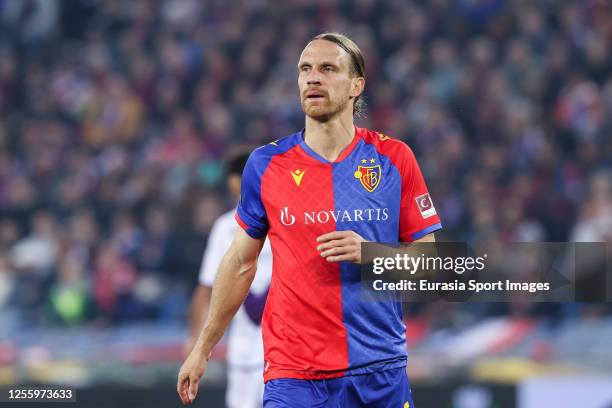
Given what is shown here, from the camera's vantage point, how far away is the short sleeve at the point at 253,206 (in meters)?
4.25

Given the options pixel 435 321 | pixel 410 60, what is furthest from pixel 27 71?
pixel 435 321

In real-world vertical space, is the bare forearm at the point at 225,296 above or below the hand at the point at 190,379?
above

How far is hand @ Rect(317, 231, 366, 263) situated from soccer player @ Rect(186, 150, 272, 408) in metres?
2.57

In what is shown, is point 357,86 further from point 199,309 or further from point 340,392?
point 199,309

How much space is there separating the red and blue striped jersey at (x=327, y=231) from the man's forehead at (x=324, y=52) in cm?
35

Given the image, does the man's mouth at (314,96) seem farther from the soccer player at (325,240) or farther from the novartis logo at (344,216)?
the novartis logo at (344,216)

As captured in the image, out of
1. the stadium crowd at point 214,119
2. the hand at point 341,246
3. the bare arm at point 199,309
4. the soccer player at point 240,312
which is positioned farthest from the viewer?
the stadium crowd at point 214,119

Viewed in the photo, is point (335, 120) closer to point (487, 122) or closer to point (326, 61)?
point (326, 61)

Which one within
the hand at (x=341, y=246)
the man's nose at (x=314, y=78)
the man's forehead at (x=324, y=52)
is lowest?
the hand at (x=341, y=246)

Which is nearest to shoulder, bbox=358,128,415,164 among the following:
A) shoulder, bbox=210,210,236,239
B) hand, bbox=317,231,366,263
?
hand, bbox=317,231,366,263

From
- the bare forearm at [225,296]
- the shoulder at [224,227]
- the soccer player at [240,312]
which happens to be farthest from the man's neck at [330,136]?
the shoulder at [224,227]

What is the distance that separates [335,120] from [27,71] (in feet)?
34.5

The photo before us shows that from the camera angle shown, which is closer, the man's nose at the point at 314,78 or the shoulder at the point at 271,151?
the man's nose at the point at 314,78

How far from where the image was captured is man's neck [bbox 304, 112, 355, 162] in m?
4.25
